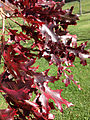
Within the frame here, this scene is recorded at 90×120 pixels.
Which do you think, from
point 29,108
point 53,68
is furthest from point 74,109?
point 29,108

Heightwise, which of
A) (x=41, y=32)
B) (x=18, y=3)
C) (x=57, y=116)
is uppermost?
(x=18, y=3)

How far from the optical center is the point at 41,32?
97 centimetres

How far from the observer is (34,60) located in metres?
0.91

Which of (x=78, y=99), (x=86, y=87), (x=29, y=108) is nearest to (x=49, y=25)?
(x=29, y=108)

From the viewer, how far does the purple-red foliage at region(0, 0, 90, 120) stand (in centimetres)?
74

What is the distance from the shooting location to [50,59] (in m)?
1.06

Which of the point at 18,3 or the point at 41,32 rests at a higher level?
the point at 18,3

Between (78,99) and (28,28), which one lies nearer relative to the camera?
(28,28)

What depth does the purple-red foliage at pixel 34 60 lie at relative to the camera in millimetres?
735

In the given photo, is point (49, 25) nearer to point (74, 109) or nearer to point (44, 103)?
point (44, 103)

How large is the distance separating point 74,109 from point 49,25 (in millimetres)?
2677

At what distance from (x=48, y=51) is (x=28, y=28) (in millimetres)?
187

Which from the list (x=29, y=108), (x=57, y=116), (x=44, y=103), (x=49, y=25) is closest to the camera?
(x=29, y=108)

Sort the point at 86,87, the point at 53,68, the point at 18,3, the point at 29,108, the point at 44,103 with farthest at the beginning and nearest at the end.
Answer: the point at 53,68 → the point at 86,87 → the point at 18,3 → the point at 44,103 → the point at 29,108
